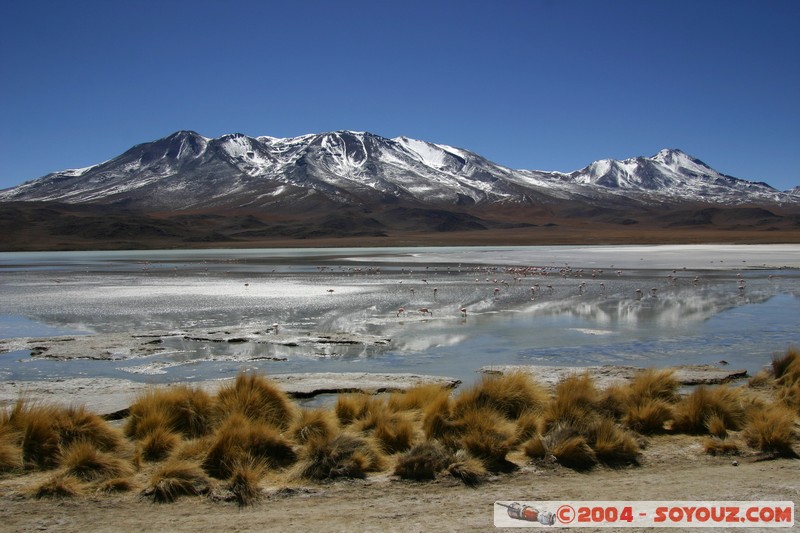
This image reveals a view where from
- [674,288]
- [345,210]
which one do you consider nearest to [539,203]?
[345,210]

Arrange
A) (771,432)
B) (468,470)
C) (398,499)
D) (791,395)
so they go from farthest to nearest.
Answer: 1. (791,395)
2. (771,432)
3. (468,470)
4. (398,499)

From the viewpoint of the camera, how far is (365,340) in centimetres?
1248

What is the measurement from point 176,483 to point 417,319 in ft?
33.5

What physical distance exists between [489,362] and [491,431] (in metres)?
4.05

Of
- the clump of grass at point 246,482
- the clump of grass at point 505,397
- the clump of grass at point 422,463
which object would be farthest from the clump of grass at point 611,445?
the clump of grass at point 246,482

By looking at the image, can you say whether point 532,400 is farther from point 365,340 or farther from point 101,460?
point 365,340

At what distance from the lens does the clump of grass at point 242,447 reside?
5.66 metres

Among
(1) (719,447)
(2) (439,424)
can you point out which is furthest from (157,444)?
(1) (719,447)

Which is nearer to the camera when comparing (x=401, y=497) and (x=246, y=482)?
(x=401, y=497)

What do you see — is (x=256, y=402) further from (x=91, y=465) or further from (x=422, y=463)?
(x=422, y=463)

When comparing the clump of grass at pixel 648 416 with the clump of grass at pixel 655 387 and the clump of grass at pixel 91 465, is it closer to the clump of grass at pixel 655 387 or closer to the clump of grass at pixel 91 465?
the clump of grass at pixel 655 387

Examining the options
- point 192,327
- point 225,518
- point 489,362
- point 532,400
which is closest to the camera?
point 225,518

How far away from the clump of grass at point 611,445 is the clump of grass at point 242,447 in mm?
2769

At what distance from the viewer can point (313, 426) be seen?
642cm
